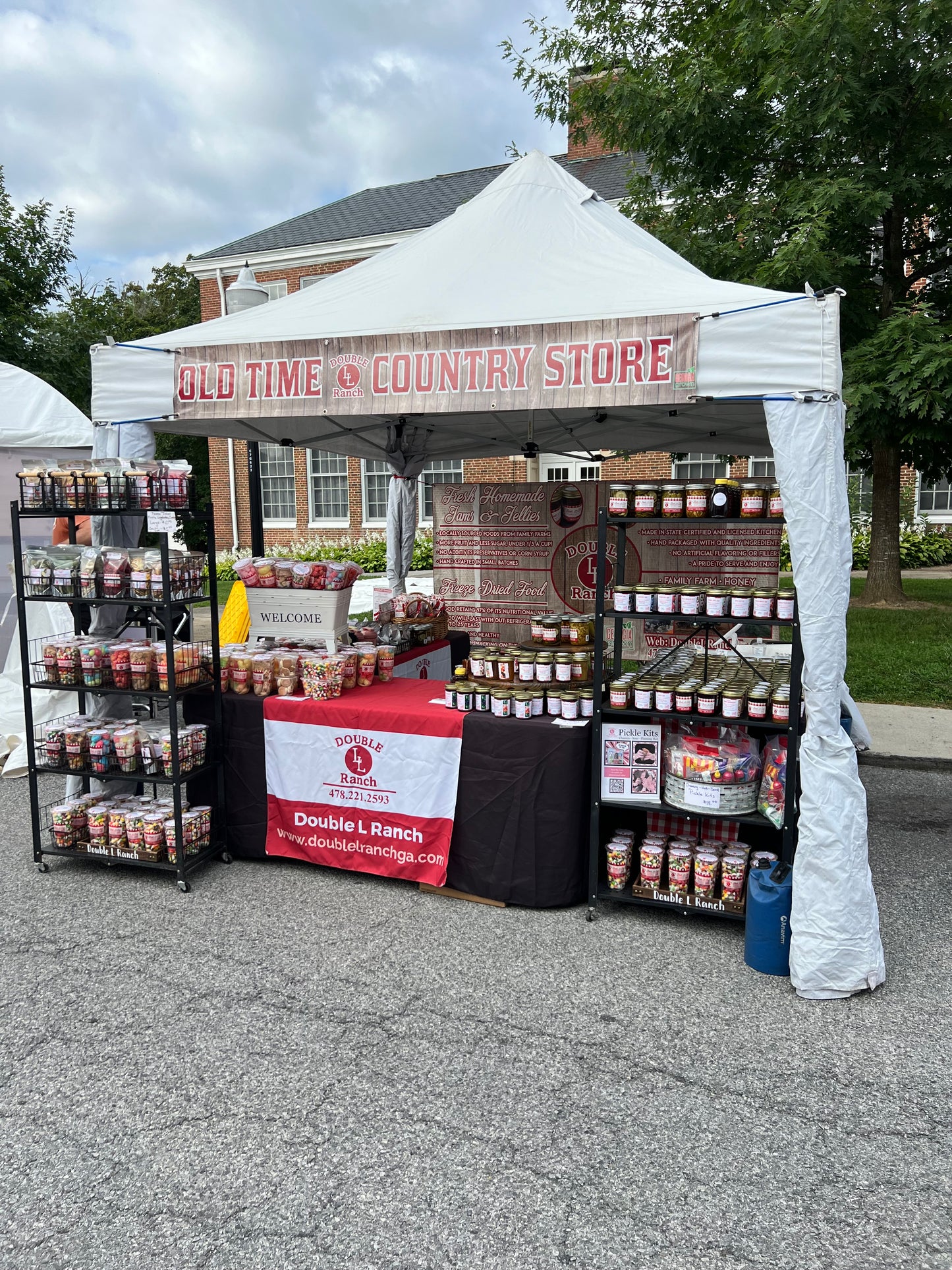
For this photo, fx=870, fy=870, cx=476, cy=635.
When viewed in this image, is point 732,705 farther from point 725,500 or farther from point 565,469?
point 565,469

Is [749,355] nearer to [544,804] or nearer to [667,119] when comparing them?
[544,804]

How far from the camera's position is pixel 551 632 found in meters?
4.87

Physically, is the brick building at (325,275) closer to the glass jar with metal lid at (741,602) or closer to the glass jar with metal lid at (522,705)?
the glass jar with metal lid at (522,705)

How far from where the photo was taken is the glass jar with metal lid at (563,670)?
452cm

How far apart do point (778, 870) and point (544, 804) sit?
3.67ft

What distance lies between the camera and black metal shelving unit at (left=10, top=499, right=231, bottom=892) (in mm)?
4496

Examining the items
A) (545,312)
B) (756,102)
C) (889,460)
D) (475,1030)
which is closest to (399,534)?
(545,312)

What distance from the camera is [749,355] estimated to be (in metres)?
3.71

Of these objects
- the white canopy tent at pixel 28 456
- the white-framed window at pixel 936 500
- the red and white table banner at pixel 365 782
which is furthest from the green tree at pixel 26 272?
the white-framed window at pixel 936 500

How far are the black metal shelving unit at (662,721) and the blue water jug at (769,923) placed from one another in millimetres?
215

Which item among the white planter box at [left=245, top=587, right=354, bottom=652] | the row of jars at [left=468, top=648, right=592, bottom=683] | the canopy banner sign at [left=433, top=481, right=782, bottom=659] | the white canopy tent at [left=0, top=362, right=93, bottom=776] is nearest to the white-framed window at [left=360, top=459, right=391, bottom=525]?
the white canopy tent at [left=0, top=362, right=93, bottom=776]

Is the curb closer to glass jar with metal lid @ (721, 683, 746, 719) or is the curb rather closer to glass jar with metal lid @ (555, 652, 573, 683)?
glass jar with metal lid @ (721, 683, 746, 719)

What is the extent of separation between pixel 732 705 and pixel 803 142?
9447 millimetres

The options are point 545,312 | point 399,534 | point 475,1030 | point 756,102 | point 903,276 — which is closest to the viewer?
point 475,1030
